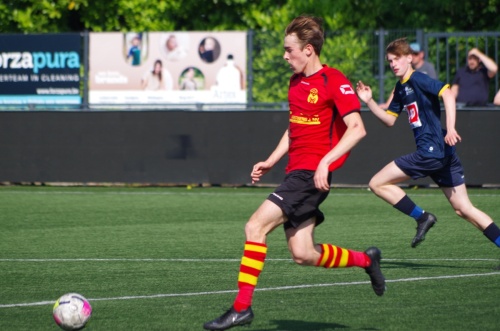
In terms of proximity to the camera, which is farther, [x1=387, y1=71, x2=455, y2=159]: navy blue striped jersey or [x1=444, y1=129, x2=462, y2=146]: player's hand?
[x1=387, y1=71, x2=455, y2=159]: navy blue striped jersey

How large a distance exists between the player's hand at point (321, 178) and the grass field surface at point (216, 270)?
954 millimetres

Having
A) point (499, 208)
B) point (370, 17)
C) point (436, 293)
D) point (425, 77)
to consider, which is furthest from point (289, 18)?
point (436, 293)

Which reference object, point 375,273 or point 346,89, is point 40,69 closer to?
point 375,273

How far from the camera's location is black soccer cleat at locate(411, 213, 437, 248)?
1091 cm

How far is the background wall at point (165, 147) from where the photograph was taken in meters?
19.3

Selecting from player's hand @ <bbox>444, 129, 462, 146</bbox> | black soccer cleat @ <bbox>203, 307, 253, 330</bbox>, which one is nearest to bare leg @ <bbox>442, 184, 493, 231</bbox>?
player's hand @ <bbox>444, 129, 462, 146</bbox>

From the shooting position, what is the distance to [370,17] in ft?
100

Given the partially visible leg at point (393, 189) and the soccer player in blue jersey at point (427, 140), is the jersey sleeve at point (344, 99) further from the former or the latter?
the partially visible leg at point (393, 189)

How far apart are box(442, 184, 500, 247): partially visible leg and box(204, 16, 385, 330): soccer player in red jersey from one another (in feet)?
9.21

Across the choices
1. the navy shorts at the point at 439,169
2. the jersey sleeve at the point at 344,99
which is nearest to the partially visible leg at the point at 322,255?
the jersey sleeve at the point at 344,99

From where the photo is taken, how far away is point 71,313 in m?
7.54

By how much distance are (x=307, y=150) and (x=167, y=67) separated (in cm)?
1399

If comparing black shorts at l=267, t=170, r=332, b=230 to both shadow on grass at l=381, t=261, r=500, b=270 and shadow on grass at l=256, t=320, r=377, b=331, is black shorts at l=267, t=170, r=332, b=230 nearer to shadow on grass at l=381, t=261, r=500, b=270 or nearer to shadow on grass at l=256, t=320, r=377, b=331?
shadow on grass at l=256, t=320, r=377, b=331

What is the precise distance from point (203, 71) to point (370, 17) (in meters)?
10.1
